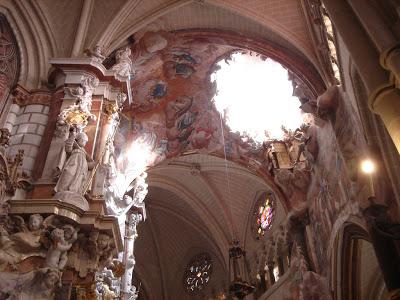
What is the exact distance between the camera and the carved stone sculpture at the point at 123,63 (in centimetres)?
1041

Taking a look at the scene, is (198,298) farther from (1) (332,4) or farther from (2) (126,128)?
(1) (332,4)

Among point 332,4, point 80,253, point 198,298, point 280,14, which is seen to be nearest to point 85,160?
point 80,253

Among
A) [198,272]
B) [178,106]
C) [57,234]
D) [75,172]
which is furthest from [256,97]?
[57,234]

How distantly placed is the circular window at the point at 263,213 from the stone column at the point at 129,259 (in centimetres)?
486

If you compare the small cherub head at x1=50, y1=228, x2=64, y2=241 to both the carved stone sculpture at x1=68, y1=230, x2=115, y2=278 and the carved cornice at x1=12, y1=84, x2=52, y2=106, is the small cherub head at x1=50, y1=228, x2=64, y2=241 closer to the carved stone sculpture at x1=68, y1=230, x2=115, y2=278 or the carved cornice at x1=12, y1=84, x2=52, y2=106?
the carved stone sculpture at x1=68, y1=230, x2=115, y2=278

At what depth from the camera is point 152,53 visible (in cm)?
1257

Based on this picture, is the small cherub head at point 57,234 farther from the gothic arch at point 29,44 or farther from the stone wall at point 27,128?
the gothic arch at point 29,44

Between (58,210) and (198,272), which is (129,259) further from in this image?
(198,272)

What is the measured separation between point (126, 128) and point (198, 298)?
30.2ft

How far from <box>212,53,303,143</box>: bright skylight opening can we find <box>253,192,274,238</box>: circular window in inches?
110

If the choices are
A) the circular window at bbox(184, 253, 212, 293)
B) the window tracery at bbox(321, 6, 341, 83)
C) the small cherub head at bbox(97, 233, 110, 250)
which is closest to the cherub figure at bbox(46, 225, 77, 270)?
the small cherub head at bbox(97, 233, 110, 250)

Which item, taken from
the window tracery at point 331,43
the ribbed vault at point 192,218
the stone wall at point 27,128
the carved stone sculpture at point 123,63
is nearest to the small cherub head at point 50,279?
the stone wall at point 27,128

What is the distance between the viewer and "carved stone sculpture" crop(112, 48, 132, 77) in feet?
34.2

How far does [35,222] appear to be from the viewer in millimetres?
7121
